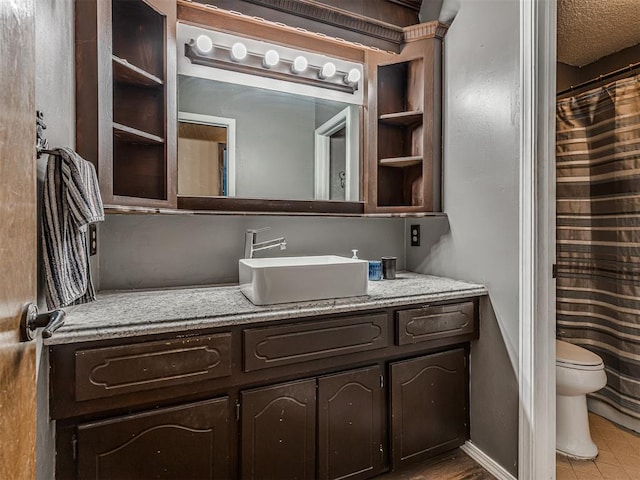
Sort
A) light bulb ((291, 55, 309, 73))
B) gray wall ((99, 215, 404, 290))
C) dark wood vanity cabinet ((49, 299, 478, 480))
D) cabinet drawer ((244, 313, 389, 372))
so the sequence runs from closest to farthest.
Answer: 1. dark wood vanity cabinet ((49, 299, 478, 480))
2. cabinet drawer ((244, 313, 389, 372))
3. gray wall ((99, 215, 404, 290))
4. light bulb ((291, 55, 309, 73))

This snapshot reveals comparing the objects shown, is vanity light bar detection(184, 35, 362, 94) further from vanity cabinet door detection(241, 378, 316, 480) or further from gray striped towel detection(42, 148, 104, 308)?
vanity cabinet door detection(241, 378, 316, 480)

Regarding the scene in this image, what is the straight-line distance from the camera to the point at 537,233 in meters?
1.47

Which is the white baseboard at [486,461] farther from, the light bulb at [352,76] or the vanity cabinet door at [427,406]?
the light bulb at [352,76]

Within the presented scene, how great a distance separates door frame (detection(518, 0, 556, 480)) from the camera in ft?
4.80

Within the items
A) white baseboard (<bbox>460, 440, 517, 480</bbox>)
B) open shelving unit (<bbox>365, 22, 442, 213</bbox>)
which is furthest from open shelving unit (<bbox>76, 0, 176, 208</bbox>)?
white baseboard (<bbox>460, 440, 517, 480</bbox>)

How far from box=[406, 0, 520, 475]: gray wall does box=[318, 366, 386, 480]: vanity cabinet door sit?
56 centimetres

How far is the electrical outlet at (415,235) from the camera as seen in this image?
219cm

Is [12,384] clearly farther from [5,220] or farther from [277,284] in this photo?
[277,284]

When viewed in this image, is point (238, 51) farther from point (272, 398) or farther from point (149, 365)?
point (272, 398)

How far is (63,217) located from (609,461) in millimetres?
2585

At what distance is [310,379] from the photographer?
54.8 inches

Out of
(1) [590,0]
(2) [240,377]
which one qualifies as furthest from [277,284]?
(1) [590,0]

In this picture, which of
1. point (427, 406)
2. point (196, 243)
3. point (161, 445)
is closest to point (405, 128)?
point (196, 243)

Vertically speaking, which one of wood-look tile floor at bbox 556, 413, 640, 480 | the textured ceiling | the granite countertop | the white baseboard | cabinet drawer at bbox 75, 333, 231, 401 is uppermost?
the textured ceiling
